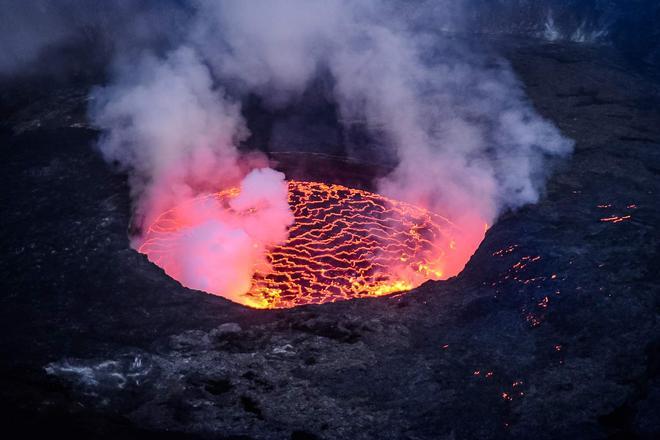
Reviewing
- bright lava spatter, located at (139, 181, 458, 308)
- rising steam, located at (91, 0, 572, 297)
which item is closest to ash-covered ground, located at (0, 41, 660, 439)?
bright lava spatter, located at (139, 181, 458, 308)

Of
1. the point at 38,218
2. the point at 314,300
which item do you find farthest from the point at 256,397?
the point at 38,218

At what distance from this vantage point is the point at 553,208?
4.79 m

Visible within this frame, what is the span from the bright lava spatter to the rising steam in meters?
0.18

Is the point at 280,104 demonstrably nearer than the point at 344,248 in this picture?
No

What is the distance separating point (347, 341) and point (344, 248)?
60.3 inches

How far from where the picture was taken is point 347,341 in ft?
Result: 11.3

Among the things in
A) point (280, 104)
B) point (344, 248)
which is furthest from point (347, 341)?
point (280, 104)

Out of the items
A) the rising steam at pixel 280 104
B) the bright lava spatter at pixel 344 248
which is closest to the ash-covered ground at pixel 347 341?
the bright lava spatter at pixel 344 248

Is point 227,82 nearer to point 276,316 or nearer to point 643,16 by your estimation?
point 276,316

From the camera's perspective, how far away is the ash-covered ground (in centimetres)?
289

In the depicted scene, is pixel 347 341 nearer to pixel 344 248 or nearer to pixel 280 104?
pixel 344 248

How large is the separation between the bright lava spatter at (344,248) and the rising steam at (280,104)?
0.60ft

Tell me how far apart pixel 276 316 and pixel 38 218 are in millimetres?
2544

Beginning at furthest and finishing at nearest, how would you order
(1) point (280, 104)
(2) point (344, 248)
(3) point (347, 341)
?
(1) point (280, 104) → (2) point (344, 248) → (3) point (347, 341)
